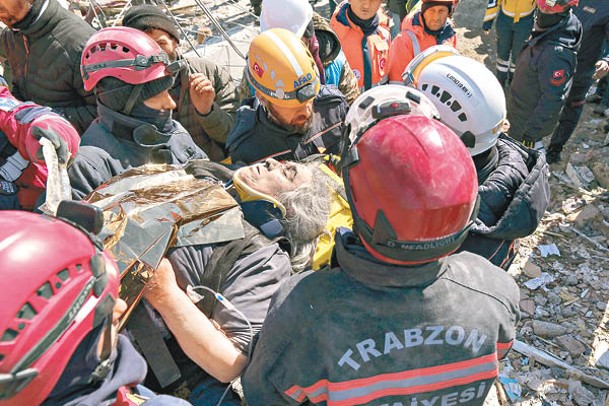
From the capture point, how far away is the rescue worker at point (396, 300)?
1.54 meters

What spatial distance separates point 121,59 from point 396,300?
2.19 metres

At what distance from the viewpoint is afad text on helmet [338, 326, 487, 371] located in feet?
5.46

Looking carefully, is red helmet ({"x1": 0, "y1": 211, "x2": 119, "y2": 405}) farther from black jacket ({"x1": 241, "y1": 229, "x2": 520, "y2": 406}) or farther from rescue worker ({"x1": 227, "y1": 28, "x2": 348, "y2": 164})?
rescue worker ({"x1": 227, "y1": 28, "x2": 348, "y2": 164})

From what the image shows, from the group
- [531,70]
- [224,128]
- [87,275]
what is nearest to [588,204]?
[531,70]

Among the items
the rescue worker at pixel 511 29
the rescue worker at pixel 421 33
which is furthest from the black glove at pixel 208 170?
the rescue worker at pixel 511 29

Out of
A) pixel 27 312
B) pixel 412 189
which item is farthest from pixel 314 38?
pixel 27 312

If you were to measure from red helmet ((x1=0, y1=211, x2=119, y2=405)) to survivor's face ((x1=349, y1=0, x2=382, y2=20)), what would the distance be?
437cm

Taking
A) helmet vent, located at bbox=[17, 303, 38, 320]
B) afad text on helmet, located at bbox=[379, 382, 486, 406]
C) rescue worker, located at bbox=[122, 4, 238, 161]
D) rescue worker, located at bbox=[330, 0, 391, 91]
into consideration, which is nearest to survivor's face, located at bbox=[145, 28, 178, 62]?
rescue worker, located at bbox=[122, 4, 238, 161]

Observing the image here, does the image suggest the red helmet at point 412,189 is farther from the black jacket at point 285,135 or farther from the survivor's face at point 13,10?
the survivor's face at point 13,10

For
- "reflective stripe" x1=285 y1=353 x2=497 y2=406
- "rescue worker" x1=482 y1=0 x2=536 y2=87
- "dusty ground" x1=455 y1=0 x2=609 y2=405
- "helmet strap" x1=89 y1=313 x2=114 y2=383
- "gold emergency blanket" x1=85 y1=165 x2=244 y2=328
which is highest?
"helmet strap" x1=89 y1=313 x2=114 y2=383

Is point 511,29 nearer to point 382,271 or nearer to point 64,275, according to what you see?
point 382,271

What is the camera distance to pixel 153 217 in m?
2.10

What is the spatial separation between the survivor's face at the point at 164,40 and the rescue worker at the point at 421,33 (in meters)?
2.55

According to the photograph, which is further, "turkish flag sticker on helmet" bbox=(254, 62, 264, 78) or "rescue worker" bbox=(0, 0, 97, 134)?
"rescue worker" bbox=(0, 0, 97, 134)
